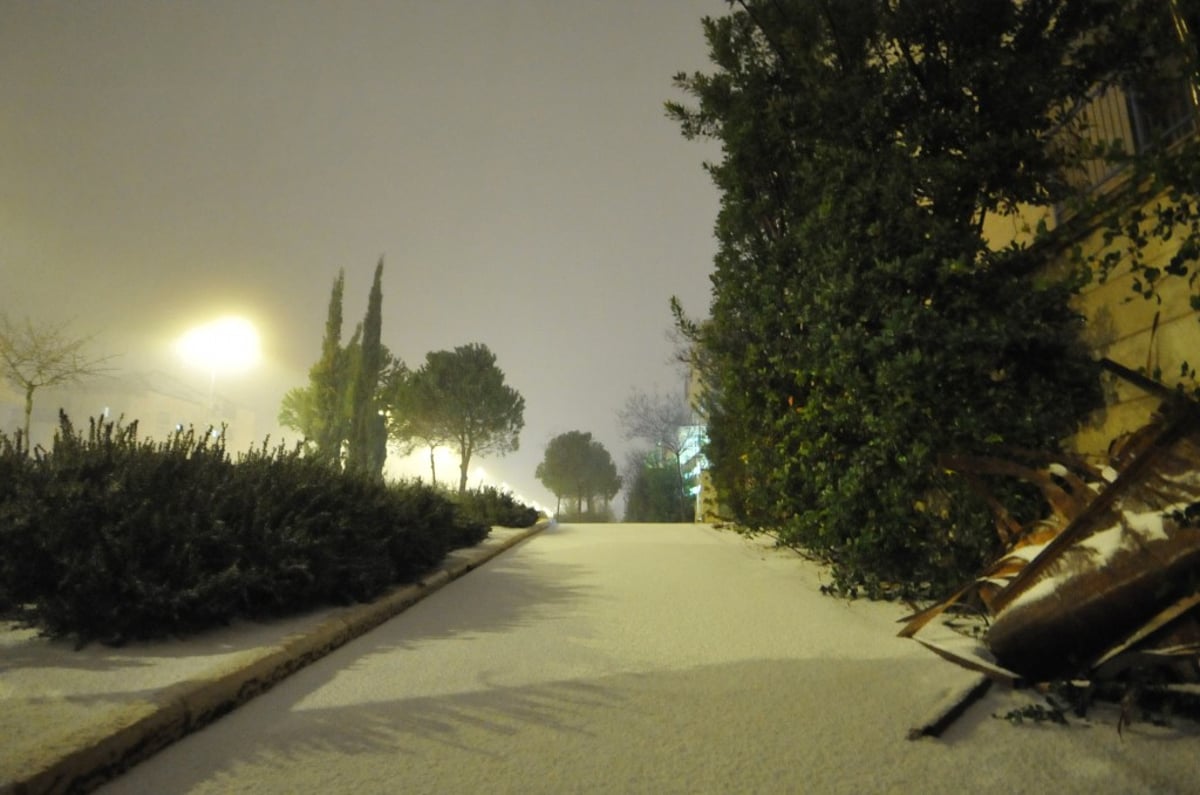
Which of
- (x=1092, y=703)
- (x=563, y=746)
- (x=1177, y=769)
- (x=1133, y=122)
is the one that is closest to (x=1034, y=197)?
(x=1133, y=122)

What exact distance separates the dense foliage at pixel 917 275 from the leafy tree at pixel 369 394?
27.5 meters

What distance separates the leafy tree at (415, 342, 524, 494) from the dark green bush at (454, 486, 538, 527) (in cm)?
2359

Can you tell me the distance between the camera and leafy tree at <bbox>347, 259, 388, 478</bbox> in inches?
1228

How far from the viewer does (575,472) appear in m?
64.6

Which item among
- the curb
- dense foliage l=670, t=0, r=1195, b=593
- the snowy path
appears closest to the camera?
the curb

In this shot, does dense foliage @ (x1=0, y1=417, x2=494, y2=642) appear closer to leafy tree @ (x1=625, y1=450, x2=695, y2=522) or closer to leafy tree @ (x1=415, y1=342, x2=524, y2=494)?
leafy tree @ (x1=625, y1=450, x2=695, y2=522)

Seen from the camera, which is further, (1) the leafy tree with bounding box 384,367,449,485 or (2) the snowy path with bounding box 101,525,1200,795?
(1) the leafy tree with bounding box 384,367,449,485

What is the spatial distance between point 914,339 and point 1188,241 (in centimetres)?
160

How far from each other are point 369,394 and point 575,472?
34013 mm

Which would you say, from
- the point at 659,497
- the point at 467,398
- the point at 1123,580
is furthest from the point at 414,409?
the point at 1123,580

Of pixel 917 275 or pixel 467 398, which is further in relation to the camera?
pixel 467 398

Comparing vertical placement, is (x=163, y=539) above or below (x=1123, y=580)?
above

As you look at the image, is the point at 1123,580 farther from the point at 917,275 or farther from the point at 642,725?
the point at 917,275

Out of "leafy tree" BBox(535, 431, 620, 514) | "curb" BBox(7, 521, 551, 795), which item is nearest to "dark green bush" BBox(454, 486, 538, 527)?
"curb" BBox(7, 521, 551, 795)
